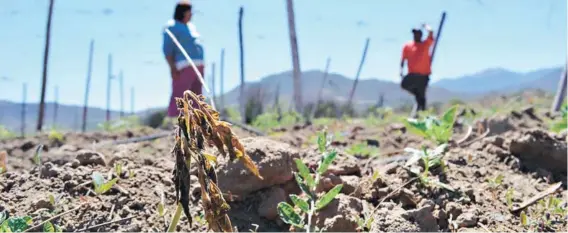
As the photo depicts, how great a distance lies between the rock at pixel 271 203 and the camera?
2178mm

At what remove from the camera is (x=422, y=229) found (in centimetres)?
210

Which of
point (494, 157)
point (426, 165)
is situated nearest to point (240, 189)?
point (426, 165)

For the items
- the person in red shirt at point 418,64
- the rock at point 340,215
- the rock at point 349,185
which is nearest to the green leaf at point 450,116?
the rock at point 349,185

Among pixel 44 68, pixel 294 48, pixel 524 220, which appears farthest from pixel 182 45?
pixel 44 68

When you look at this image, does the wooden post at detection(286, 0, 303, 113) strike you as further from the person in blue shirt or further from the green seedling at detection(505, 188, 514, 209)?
the green seedling at detection(505, 188, 514, 209)

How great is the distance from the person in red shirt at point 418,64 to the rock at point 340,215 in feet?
20.2

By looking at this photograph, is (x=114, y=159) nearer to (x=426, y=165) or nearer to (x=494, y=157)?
(x=426, y=165)

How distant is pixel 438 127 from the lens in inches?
105

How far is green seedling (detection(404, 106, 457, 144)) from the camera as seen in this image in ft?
8.72

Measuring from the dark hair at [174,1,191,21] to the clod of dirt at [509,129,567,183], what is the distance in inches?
125

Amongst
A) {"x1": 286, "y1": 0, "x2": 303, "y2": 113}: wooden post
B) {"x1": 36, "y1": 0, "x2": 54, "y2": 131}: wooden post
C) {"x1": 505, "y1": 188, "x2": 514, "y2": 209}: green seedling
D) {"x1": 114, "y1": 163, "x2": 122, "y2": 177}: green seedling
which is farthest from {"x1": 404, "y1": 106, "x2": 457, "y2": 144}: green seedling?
{"x1": 36, "y1": 0, "x2": 54, "y2": 131}: wooden post

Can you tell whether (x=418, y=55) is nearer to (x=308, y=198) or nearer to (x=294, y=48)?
(x=294, y=48)

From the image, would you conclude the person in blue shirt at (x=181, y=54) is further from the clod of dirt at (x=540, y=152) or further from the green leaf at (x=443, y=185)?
the green leaf at (x=443, y=185)

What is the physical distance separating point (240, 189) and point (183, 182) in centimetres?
116
